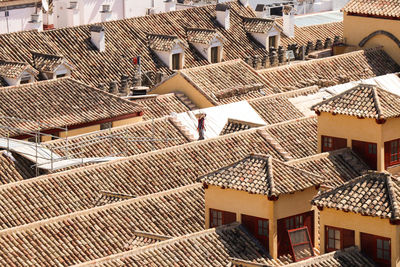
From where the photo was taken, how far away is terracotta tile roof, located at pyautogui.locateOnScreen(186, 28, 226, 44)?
303 feet

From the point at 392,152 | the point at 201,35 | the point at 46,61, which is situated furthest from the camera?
the point at 201,35

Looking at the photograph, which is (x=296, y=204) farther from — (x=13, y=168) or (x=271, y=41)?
(x=271, y=41)

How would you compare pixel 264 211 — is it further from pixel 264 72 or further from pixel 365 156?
pixel 264 72

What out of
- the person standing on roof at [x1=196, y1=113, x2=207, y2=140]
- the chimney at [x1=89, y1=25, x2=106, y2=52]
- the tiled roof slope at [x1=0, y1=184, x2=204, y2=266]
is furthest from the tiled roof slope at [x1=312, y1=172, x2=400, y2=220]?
the chimney at [x1=89, y1=25, x2=106, y2=52]

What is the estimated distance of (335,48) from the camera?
97.2 meters

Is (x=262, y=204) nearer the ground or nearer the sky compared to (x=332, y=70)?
nearer the sky

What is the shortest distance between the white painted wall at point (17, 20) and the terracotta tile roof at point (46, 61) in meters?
14.6

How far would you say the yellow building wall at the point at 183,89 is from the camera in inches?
3273

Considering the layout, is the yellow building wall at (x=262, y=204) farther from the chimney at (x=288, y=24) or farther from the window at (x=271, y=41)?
the chimney at (x=288, y=24)

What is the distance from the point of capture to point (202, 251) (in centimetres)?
5941

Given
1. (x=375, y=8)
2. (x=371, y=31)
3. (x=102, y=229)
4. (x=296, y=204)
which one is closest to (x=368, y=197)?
(x=296, y=204)

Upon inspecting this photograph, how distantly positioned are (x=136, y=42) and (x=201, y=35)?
3817 mm

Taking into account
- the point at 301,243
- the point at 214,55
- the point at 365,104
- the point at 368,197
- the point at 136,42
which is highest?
the point at 365,104

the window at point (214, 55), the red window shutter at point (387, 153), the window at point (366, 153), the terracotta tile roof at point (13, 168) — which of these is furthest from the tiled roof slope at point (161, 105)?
the red window shutter at point (387, 153)
